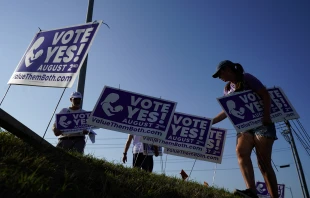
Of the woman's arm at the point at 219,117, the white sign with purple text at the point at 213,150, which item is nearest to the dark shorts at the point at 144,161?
the white sign with purple text at the point at 213,150

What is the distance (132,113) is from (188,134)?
206 cm

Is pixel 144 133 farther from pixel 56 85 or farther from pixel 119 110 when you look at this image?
pixel 56 85

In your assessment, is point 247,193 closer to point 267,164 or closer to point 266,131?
point 267,164

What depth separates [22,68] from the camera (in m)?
4.63

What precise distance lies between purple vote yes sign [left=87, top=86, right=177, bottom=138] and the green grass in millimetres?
2910

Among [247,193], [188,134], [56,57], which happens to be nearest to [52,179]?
[247,193]

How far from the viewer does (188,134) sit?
7.70m

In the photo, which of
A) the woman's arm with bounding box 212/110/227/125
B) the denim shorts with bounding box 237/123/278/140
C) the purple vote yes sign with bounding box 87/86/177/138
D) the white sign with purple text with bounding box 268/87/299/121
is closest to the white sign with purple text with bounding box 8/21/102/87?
the purple vote yes sign with bounding box 87/86/177/138

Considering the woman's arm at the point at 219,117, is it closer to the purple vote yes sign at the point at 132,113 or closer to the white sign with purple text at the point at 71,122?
the purple vote yes sign at the point at 132,113

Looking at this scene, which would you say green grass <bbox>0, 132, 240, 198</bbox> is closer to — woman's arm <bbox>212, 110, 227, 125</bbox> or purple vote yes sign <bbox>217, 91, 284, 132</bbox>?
purple vote yes sign <bbox>217, 91, 284, 132</bbox>

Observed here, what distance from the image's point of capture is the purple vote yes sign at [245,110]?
4.18 metres

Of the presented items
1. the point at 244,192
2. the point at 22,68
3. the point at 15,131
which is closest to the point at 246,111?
the point at 244,192

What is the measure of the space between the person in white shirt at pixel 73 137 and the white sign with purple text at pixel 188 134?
2.01m

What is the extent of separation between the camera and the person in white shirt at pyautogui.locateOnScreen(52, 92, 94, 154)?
5750mm
